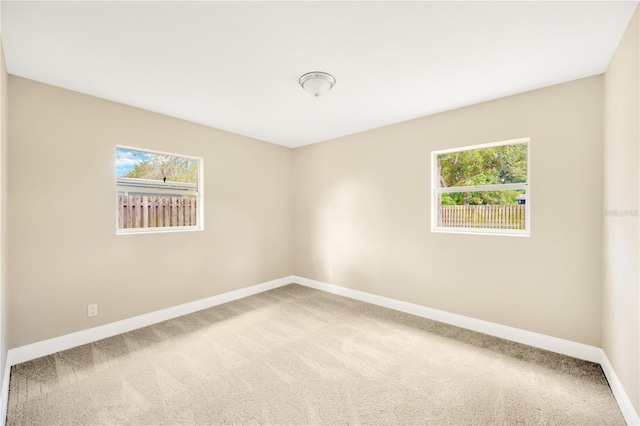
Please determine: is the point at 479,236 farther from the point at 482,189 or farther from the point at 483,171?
the point at 483,171

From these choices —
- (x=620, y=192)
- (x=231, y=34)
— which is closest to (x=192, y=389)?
(x=231, y=34)

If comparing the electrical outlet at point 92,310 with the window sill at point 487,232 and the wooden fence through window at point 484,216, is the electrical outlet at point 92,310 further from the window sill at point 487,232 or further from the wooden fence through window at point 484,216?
the wooden fence through window at point 484,216

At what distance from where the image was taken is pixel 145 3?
1.56 metres

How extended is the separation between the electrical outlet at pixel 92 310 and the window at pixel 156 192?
771mm

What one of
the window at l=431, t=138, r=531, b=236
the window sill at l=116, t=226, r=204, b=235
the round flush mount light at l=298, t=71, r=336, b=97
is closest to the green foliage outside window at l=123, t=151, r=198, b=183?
the window sill at l=116, t=226, r=204, b=235

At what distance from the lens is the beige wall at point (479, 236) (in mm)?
2453

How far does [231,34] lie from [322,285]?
3749 millimetres

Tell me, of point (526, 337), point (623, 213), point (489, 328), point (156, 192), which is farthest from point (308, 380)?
point (156, 192)

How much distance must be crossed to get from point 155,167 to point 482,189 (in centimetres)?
391

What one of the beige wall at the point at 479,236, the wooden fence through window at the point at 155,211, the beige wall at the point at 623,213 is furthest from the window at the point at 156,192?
the beige wall at the point at 623,213

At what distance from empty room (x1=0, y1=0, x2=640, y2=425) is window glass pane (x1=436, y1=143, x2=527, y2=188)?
0.02 metres

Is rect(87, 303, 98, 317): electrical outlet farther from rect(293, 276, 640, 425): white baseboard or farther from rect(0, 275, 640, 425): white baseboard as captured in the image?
rect(293, 276, 640, 425): white baseboard

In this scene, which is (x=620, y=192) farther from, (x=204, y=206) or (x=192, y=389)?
(x=204, y=206)

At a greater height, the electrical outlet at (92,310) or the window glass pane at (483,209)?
the window glass pane at (483,209)
